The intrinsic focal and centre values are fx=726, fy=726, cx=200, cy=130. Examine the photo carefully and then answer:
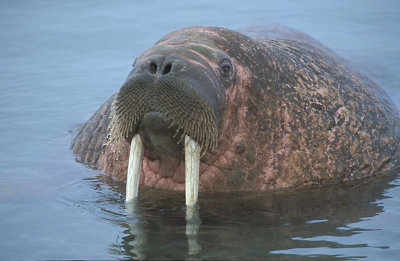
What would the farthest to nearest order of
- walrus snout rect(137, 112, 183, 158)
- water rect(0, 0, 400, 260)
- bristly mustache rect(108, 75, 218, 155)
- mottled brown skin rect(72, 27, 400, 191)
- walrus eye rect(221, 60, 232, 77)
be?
mottled brown skin rect(72, 27, 400, 191) < walrus eye rect(221, 60, 232, 77) < walrus snout rect(137, 112, 183, 158) < bristly mustache rect(108, 75, 218, 155) < water rect(0, 0, 400, 260)

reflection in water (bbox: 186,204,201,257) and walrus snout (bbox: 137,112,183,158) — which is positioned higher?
walrus snout (bbox: 137,112,183,158)

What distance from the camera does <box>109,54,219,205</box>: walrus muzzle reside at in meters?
6.22

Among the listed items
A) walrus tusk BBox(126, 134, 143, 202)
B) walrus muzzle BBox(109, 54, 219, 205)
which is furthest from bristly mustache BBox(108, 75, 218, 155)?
walrus tusk BBox(126, 134, 143, 202)

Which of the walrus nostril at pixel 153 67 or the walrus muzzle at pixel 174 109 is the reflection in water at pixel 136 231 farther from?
the walrus nostril at pixel 153 67

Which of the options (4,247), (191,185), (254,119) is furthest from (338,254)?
(4,247)

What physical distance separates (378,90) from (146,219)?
4.93m

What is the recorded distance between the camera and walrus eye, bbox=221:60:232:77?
691 centimetres

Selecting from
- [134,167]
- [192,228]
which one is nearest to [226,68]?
[134,167]

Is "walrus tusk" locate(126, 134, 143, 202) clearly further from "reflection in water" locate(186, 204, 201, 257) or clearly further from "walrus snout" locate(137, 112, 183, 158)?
"reflection in water" locate(186, 204, 201, 257)

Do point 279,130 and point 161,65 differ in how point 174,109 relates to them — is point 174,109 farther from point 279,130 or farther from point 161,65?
point 279,130

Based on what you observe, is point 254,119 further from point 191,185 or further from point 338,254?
point 338,254

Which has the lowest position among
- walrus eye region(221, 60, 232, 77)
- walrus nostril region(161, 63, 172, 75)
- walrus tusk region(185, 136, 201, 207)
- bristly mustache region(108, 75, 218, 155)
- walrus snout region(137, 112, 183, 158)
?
walrus tusk region(185, 136, 201, 207)

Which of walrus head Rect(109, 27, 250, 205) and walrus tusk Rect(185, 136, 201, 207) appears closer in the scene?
walrus head Rect(109, 27, 250, 205)

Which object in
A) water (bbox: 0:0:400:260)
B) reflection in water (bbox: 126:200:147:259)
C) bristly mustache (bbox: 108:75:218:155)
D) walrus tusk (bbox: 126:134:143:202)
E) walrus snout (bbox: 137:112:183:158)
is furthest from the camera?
walrus tusk (bbox: 126:134:143:202)
